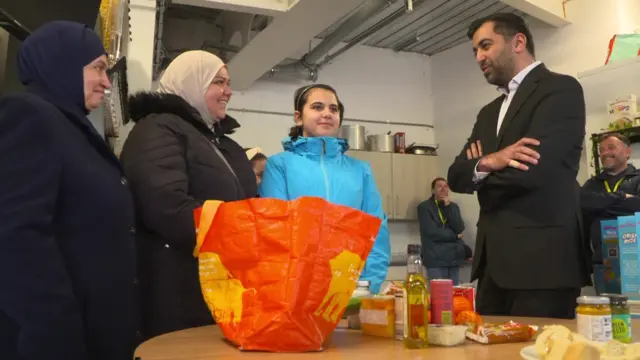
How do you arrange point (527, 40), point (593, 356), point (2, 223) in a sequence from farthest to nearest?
point (527, 40)
point (2, 223)
point (593, 356)

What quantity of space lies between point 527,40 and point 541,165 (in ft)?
1.80

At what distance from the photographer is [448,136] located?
6602mm

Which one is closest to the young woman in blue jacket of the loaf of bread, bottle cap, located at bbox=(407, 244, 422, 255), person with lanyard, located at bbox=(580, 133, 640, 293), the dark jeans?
bottle cap, located at bbox=(407, 244, 422, 255)

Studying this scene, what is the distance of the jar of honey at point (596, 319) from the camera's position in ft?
3.04

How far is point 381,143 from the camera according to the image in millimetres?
6047

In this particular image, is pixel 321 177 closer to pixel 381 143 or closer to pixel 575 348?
pixel 575 348

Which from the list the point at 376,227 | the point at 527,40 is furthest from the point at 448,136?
the point at 376,227

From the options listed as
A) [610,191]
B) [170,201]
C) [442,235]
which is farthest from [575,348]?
[442,235]

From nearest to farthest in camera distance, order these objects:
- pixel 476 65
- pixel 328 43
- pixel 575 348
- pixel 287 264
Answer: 1. pixel 575 348
2. pixel 287 264
3. pixel 328 43
4. pixel 476 65

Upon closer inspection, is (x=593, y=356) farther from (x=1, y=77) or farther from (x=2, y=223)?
(x=1, y=77)

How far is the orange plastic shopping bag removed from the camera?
2.99 ft

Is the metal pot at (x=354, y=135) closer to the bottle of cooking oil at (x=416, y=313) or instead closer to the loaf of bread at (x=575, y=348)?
the bottle of cooking oil at (x=416, y=313)

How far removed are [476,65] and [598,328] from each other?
5650 millimetres

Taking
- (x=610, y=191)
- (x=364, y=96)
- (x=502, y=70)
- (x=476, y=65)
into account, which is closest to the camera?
(x=502, y=70)
